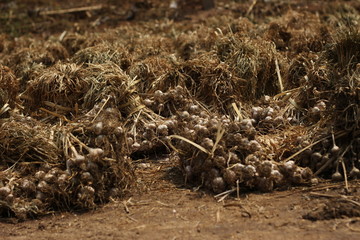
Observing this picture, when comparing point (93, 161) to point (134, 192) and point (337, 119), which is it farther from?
point (337, 119)

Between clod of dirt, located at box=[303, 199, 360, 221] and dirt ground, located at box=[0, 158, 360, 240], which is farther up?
clod of dirt, located at box=[303, 199, 360, 221]

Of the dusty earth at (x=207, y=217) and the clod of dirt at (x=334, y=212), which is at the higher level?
the clod of dirt at (x=334, y=212)

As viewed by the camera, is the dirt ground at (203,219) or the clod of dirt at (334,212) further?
the clod of dirt at (334,212)

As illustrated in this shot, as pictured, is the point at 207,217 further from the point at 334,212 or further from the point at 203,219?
the point at 334,212

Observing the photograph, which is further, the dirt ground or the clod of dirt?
the clod of dirt

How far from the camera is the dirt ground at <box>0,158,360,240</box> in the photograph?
4414 millimetres

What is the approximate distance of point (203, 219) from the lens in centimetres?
470

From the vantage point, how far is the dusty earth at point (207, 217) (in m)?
4.43

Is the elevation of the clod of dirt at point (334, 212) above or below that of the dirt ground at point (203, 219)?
above

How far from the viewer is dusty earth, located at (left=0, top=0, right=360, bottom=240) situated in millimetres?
4426

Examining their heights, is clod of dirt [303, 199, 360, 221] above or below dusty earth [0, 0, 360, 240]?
above

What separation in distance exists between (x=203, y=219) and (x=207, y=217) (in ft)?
0.15

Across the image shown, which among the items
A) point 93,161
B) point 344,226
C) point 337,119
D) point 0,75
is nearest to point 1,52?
point 0,75

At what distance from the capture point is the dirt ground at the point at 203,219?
4414mm
